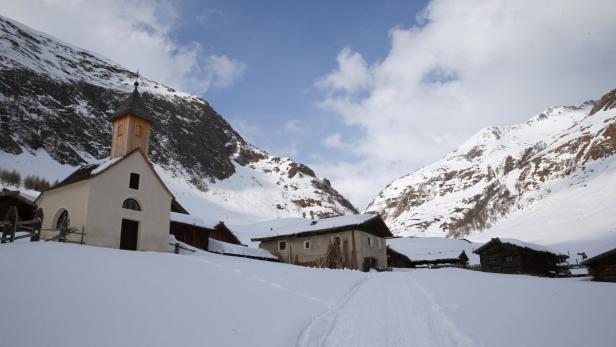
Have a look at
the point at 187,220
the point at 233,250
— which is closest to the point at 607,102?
the point at 233,250

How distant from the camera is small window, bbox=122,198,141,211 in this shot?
992 inches

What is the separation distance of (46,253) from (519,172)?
170 m

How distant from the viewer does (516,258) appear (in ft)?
131

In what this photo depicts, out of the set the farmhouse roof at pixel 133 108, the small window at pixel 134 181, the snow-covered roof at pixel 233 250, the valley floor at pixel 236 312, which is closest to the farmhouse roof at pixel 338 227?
the snow-covered roof at pixel 233 250

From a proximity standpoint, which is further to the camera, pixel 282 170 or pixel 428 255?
pixel 282 170

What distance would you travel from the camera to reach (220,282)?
47.3ft

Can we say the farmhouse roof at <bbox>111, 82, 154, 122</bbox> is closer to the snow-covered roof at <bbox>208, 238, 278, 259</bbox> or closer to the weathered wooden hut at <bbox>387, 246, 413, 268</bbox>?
the snow-covered roof at <bbox>208, 238, 278, 259</bbox>

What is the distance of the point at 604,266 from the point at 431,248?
1692 inches

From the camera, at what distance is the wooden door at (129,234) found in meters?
24.7

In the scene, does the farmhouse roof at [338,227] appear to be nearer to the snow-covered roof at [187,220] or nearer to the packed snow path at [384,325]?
the snow-covered roof at [187,220]

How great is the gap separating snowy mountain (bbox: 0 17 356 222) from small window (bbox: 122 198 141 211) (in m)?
47.4

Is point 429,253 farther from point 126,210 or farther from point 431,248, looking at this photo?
point 126,210

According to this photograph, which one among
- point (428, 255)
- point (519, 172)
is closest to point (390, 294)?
point (428, 255)

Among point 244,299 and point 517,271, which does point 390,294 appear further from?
point 517,271
